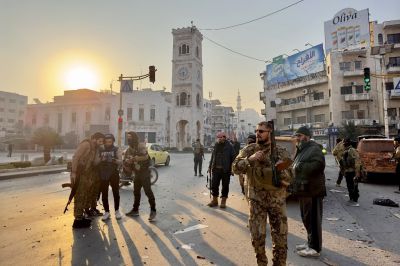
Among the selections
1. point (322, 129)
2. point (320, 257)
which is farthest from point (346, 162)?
point (322, 129)

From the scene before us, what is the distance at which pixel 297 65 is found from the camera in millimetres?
52625

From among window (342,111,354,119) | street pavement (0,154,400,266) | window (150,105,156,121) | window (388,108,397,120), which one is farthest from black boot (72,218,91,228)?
window (150,105,156,121)

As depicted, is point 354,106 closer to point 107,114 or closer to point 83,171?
point 107,114

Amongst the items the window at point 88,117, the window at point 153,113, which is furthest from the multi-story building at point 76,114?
the window at point 153,113

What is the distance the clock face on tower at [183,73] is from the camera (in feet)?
189

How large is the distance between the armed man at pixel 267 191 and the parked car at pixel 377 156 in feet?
32.7

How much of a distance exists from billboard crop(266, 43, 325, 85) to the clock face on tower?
1600 centimetres

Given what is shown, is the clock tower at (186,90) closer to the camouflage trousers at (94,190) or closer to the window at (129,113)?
the window at (129,113)

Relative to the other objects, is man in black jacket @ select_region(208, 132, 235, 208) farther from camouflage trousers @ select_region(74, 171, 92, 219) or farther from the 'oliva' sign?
the 'oliva' sign

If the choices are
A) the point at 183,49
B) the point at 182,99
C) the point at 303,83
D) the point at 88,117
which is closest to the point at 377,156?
the point at 303,83

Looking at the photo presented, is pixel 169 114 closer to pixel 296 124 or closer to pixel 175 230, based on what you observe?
pixel 296 124

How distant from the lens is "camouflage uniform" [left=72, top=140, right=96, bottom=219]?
5.75 meters

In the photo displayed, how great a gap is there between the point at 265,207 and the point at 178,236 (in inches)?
89.8

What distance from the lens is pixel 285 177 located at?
3.25 meters
